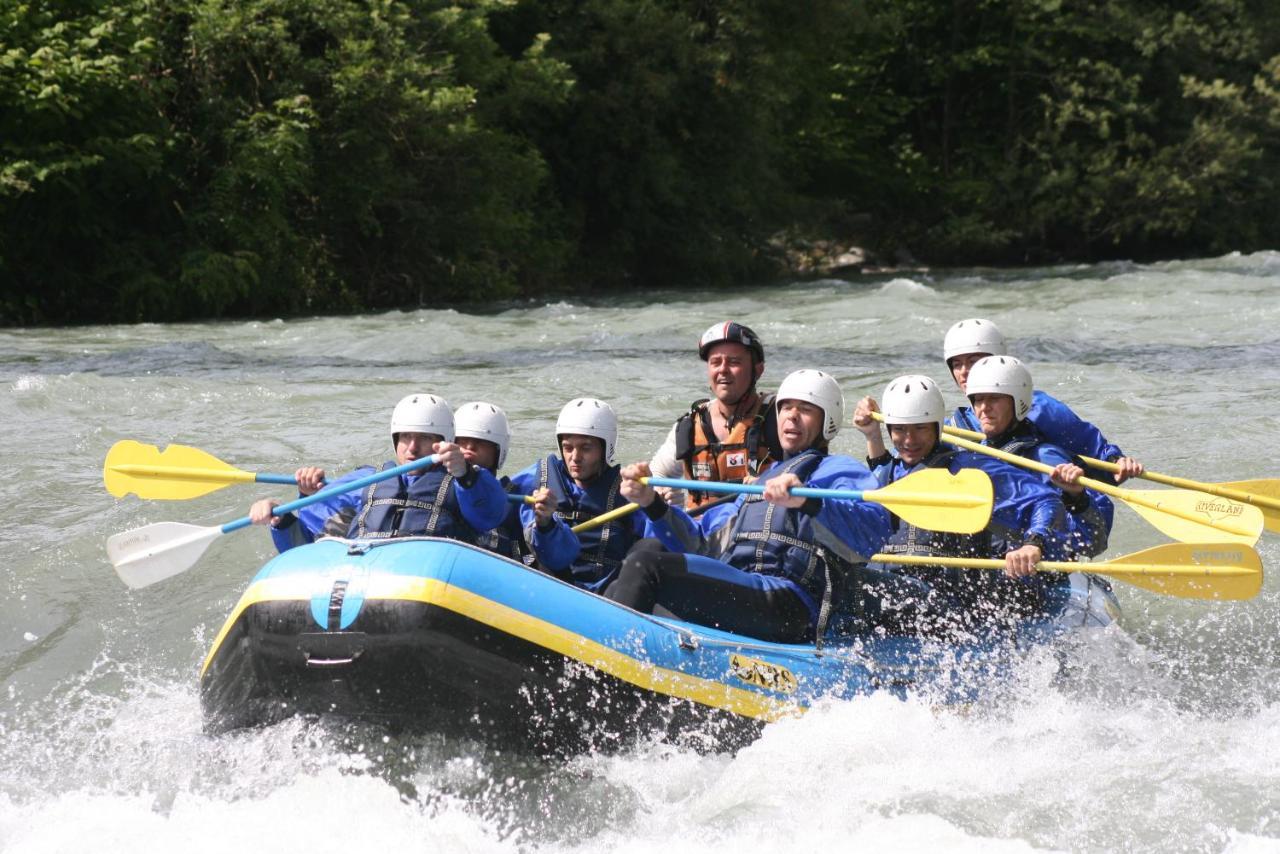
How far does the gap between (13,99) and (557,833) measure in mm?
12038

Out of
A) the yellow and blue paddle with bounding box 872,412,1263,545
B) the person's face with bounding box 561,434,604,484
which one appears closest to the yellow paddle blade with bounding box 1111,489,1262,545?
the yellow and blue paddle with bounding box 872,412,1263,545

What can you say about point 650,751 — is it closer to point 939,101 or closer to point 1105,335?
point 1105,335

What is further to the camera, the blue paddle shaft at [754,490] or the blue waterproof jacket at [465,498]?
the blue waterproof jacket at [465,498]

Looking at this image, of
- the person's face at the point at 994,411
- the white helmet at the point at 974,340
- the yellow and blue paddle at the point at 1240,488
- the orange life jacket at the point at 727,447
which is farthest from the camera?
the white helmet at the point at 974,340

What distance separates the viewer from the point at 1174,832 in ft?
13.3

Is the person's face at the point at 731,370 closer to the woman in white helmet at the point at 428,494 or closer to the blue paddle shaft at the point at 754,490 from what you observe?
the blue paddle shaft at the point at 754,490

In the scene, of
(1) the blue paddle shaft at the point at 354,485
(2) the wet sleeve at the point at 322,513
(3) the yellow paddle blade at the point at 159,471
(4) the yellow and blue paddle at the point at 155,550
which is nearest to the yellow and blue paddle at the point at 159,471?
(3) the yellow paddle blade at the point at 159,471

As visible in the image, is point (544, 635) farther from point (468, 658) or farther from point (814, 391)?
point (814, 391)

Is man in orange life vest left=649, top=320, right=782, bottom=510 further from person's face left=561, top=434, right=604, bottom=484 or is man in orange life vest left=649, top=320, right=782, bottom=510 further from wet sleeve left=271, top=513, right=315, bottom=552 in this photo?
wet sleeve left=271, top=513, right=315, bottom=552

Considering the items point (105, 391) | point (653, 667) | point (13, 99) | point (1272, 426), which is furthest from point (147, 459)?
point (13, 99)

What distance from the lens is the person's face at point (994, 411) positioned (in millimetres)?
5508

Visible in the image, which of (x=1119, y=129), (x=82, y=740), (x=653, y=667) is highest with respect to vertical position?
(x=1119, y=129)

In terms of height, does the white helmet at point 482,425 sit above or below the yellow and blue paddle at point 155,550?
above

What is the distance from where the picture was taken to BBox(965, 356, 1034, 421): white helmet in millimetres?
5449
